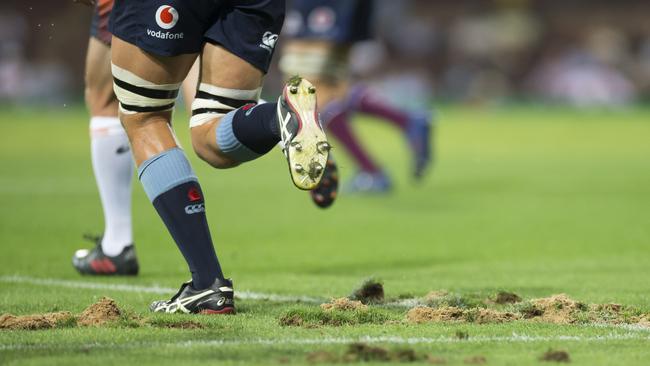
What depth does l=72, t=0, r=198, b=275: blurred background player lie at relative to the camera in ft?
21.2

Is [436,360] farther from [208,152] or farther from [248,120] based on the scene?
[208,152]

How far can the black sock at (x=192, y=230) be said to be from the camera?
4.93 meters

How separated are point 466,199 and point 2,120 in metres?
17.1

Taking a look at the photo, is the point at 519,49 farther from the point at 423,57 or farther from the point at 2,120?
the point at 2,120

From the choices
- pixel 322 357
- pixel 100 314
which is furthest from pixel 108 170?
pixel 322 357

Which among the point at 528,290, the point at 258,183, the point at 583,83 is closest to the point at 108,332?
the point at 528,290

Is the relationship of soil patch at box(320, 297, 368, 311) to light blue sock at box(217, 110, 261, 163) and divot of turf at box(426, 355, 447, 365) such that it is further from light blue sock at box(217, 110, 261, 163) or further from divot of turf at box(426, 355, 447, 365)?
divot of turf at box(426, 355, 447, 365)

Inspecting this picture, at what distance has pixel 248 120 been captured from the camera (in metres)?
4.85

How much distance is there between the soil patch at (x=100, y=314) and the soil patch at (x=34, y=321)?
2.5 inches

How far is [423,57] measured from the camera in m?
42.0

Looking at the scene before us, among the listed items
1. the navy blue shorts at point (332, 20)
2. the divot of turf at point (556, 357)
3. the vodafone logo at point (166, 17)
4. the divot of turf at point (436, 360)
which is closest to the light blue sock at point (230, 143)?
the vodafone logo at point (166, 17)

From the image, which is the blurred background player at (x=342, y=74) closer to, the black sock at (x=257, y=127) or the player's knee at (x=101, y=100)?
the player's knee at (x=101, y=100)

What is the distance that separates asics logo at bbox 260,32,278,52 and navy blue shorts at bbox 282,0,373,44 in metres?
5.45


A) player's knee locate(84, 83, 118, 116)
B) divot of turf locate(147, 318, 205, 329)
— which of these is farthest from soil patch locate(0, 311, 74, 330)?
player's knee locate(84, 83, 118, 116)
